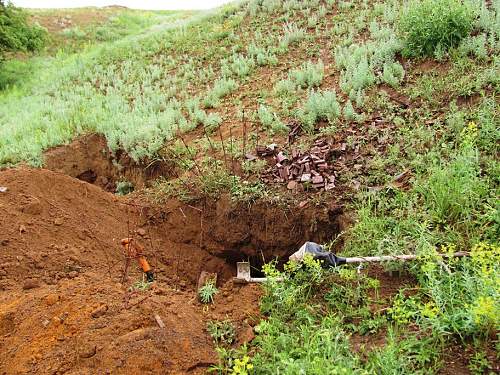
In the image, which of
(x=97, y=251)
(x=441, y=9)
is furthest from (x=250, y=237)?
(x=441, y=9)

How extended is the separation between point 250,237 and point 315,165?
125 centimetres

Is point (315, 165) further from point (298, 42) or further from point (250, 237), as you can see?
point (298, 42)

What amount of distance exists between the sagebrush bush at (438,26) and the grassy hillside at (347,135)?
0.02 metres

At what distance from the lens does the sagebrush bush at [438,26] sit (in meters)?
7.49

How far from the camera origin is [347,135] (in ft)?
21.4

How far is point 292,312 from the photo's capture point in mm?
3918

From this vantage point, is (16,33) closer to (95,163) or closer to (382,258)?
(95,163)

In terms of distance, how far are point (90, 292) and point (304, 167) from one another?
10.0 feet

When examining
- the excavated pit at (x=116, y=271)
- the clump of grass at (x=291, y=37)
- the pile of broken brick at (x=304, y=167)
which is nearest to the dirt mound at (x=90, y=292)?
the excavated pit at (x=116, y=271)

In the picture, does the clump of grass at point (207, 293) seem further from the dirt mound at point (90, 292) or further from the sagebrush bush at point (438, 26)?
the sagebrush bush at point (438, 26)

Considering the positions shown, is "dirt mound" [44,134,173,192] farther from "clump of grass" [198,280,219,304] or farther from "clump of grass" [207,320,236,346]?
"clump of grass" [207,320,236,346]

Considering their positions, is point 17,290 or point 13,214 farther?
point 13,214

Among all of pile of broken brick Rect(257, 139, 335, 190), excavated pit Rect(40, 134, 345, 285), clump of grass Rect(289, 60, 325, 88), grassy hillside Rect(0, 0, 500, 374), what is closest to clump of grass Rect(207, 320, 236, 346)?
grassy hillside Rect(0, 0, 500, 374)

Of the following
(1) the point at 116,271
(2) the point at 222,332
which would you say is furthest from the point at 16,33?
(2) the point at 222,332
